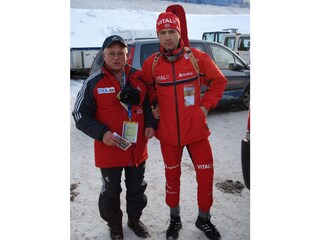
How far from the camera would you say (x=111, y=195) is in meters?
2.50

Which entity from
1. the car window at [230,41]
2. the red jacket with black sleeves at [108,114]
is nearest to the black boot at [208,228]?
the red jacket with black sleeves at [108,114]

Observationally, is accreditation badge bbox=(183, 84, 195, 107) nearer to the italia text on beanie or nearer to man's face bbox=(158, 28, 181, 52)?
man's face bbox=(158, 28, 181, 52)

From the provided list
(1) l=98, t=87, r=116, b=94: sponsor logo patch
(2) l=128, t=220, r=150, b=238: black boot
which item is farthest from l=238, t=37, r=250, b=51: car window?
(1) l=98, t=87, r=116, b=94: sponsor logo patch

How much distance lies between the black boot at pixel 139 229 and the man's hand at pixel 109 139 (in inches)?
35.6

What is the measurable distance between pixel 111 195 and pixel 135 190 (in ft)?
0.74

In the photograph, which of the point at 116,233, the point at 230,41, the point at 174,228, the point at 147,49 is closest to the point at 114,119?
the point at 116,233

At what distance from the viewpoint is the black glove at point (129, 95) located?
2264mm

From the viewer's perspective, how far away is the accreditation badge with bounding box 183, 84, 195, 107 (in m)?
2.42

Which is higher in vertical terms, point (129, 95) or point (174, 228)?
point (129, 95)

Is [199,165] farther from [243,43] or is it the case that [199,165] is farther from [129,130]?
[243,43]

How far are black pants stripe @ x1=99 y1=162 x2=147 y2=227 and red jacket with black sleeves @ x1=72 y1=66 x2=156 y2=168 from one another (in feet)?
0.33
